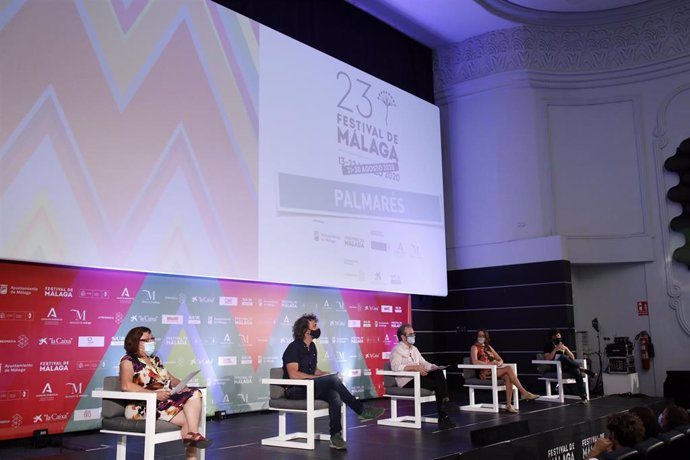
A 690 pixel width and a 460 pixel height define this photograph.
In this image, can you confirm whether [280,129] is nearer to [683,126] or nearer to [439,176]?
[439,176]

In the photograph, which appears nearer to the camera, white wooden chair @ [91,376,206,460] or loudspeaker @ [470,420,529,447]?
white wooden chair @ [91,376,206,460]

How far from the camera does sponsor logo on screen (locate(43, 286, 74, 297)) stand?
4992 mm

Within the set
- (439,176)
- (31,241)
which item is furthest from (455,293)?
(31,241)

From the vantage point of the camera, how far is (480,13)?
915 cm

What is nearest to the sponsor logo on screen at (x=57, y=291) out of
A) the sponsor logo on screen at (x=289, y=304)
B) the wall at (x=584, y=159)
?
the sponsor logo on screen at (x=289, y=304)

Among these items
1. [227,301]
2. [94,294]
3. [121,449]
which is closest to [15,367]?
[94,294]

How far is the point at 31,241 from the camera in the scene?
4.65 meters

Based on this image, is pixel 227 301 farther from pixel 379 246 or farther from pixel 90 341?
pixel 379 246

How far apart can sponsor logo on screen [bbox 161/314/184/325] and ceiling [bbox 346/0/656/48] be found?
16.6ft

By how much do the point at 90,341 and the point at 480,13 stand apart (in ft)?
22.8

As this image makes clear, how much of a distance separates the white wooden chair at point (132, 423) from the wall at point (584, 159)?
6.23 meters

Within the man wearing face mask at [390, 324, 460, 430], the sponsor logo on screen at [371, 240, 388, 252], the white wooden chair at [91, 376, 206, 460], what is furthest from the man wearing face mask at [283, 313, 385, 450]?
the sponsor logo on screen at [371, 240, 388, 252]

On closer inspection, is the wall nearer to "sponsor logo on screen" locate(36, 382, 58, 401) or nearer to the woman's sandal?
"sponsor logo on screen" locate(36, 382, 58, 401)

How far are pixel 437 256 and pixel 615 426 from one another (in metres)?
5.79
